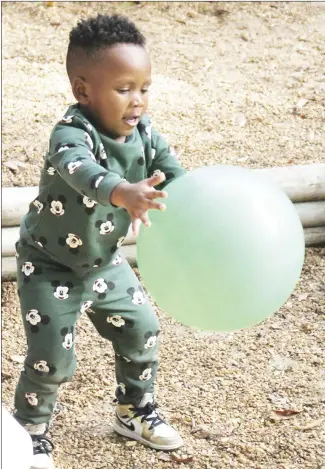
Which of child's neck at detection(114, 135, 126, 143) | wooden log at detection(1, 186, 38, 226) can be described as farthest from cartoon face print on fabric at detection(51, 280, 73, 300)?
wooden log at detection(1, 186, 38, 226)

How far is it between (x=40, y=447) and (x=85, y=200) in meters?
1.02

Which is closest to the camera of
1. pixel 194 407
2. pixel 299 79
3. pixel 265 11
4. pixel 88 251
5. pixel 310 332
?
pixel 88 251

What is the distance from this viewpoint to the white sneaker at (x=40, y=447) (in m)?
3.40

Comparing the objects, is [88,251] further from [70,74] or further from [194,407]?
[194,407]

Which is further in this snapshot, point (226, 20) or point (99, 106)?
point (226, 20)

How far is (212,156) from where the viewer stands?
580 cm

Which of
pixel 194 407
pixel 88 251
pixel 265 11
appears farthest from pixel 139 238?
pixel 265 11

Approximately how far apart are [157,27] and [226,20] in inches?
24.8

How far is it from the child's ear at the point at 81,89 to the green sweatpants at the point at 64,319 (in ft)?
1.90

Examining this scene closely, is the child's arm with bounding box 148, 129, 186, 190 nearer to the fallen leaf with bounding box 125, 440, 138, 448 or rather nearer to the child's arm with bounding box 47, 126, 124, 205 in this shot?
the child's arm with bounding box 47, 126, 124, 205

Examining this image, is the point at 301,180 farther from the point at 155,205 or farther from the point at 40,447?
the point at 155,205

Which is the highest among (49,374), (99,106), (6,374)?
(99,106)

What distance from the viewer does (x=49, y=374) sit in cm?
327

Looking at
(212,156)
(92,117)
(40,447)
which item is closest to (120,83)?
(92,117)
